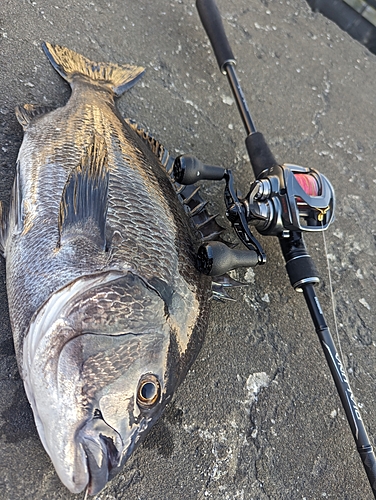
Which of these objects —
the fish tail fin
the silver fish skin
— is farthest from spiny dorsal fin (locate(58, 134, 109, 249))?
the fish tail fin

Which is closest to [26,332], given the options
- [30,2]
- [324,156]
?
[30,2]

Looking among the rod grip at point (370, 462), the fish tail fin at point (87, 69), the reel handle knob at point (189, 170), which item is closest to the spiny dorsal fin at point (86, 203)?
the reel handle knob at point (189, 170)

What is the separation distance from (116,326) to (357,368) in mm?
1594

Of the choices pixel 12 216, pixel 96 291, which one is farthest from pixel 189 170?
pixel 12 216

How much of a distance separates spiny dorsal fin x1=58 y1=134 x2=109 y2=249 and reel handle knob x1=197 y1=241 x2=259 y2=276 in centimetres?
38

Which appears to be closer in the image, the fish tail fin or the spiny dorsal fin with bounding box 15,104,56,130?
the spiny dorsal fin with bounding box 15,104,56,130

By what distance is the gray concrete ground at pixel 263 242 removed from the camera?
173 centimetres

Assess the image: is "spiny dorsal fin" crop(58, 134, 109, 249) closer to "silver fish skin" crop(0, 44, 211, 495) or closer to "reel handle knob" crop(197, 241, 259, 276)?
"silver fish skin" crop(0, 44, 211, 495)

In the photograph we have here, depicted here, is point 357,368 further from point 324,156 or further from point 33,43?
point 33,43

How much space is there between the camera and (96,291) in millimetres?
1366

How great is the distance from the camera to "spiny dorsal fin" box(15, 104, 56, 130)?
1978mm

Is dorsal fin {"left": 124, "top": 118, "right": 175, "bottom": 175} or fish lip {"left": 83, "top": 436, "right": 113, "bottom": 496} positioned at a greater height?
dorsal fin {"left": 124, "top": 118, "right": 175, "bottom": 175}

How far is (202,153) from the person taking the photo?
250cm

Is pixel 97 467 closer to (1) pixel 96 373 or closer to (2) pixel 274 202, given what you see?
(1) pixel 96 373
